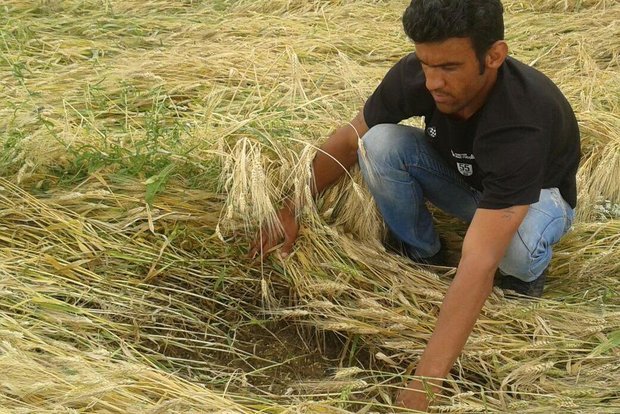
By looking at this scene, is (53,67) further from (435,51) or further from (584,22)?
(584,22)

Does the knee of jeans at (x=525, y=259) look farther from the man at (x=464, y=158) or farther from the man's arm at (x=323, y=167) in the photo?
the man's arm at (x=323, y=167)

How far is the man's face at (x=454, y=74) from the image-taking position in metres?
2.30

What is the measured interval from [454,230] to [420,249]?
244mm

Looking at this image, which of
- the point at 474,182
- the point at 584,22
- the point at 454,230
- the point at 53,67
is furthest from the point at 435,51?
the point at 584,22

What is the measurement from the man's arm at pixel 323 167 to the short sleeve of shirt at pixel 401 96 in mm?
66

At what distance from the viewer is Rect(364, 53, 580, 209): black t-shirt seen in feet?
7.67

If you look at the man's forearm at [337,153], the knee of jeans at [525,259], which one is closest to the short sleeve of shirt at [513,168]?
the knee of jeans at [525,259]

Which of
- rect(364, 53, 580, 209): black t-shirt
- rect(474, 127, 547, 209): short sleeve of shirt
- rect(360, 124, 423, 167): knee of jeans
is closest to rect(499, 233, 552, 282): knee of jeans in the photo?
rect(364, 53, 580, 209): black t-shirt

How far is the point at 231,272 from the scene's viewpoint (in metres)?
2.86

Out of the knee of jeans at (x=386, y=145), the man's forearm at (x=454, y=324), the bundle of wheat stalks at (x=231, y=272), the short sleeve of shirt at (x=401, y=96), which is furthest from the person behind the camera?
the knee of jeans at (x=386, y=145)

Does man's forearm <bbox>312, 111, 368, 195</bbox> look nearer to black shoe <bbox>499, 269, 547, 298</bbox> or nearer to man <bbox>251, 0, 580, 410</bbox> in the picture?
man <bbox>251, 0, 580, 410</bbox>

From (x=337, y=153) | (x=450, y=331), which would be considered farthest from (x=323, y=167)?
(x=450, y=331)

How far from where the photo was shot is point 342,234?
2.91 meters

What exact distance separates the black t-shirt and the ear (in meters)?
0.08
